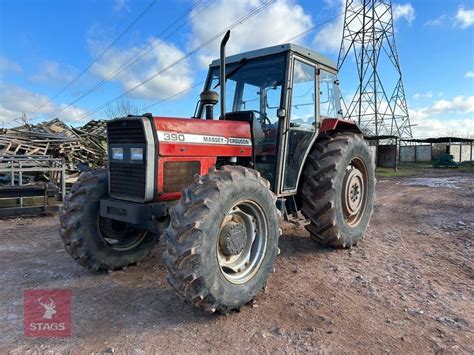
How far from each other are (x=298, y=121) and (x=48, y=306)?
3336mm

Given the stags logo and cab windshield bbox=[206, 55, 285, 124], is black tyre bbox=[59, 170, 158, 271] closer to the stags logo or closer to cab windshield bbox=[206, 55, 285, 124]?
the stags logo

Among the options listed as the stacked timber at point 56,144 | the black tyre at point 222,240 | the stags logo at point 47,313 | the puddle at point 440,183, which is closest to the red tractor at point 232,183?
the black tyre at point 222,240

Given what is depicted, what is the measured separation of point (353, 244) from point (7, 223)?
6.43 metres

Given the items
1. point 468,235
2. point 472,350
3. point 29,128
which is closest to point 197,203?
point 472,350

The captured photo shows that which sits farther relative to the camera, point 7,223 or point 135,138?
point 7,223

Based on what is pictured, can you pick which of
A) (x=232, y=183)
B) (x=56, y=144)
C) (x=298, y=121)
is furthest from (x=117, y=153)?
(x=56, y=144)

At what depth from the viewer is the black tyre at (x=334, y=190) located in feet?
14.9

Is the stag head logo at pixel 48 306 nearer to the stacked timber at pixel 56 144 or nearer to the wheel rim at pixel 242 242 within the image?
the wheel rim at pixel 242 242

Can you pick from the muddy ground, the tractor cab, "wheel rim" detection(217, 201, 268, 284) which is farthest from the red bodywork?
the muddy ground

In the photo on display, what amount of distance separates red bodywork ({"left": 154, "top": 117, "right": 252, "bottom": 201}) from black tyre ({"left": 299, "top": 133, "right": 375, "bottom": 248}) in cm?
100

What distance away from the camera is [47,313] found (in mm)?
3131

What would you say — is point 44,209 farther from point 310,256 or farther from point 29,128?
point 29,128

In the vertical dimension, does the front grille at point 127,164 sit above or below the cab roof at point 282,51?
below

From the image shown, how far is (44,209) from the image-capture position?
313 inches
